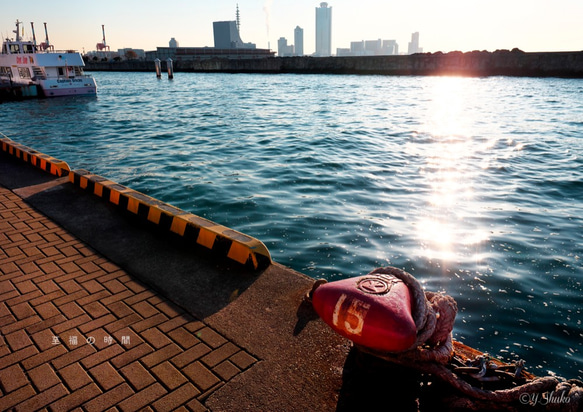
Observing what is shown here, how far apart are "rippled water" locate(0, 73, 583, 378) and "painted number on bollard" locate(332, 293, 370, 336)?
2841 mm

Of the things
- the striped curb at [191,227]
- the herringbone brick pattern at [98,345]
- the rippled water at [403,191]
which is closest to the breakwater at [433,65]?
the rippled water at [403,191]

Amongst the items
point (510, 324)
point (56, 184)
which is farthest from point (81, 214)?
point (510, 324)

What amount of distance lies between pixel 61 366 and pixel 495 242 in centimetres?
736

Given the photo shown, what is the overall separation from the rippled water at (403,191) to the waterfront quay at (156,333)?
227cm

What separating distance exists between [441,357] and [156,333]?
2.63 meters

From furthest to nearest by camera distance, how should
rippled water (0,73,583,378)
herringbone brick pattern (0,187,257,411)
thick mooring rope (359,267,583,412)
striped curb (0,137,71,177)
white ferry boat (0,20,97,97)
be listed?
white ferry boat (0,20,97,97), striped curb (0,137,71,177), rippled water (0,73,583,378), herringbone brick pattern (0,187,257,411), thick mooring rope (359,267,583,412)

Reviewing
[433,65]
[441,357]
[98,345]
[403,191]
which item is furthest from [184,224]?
[433,65]

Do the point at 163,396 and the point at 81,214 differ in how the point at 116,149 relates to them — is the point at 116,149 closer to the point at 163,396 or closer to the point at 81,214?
the point at 81,214

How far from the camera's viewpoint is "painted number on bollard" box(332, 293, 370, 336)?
2.83 m

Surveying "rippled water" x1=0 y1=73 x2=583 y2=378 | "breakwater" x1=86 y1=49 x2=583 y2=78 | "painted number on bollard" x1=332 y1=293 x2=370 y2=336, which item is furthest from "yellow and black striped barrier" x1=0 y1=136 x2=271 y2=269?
"breakwater" x1=86 y1=49 x2=583 y2=78

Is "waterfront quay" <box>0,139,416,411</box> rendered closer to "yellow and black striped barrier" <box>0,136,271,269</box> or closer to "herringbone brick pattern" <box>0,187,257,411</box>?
"herringbone brick pattern" <box>0,187,257,411</box>

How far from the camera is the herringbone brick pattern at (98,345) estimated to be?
3.11 metres

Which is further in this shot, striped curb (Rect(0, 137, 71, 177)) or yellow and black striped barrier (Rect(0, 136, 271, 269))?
striped curb (Rect(0, 137, 71, 177))

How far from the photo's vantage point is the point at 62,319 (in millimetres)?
4004
